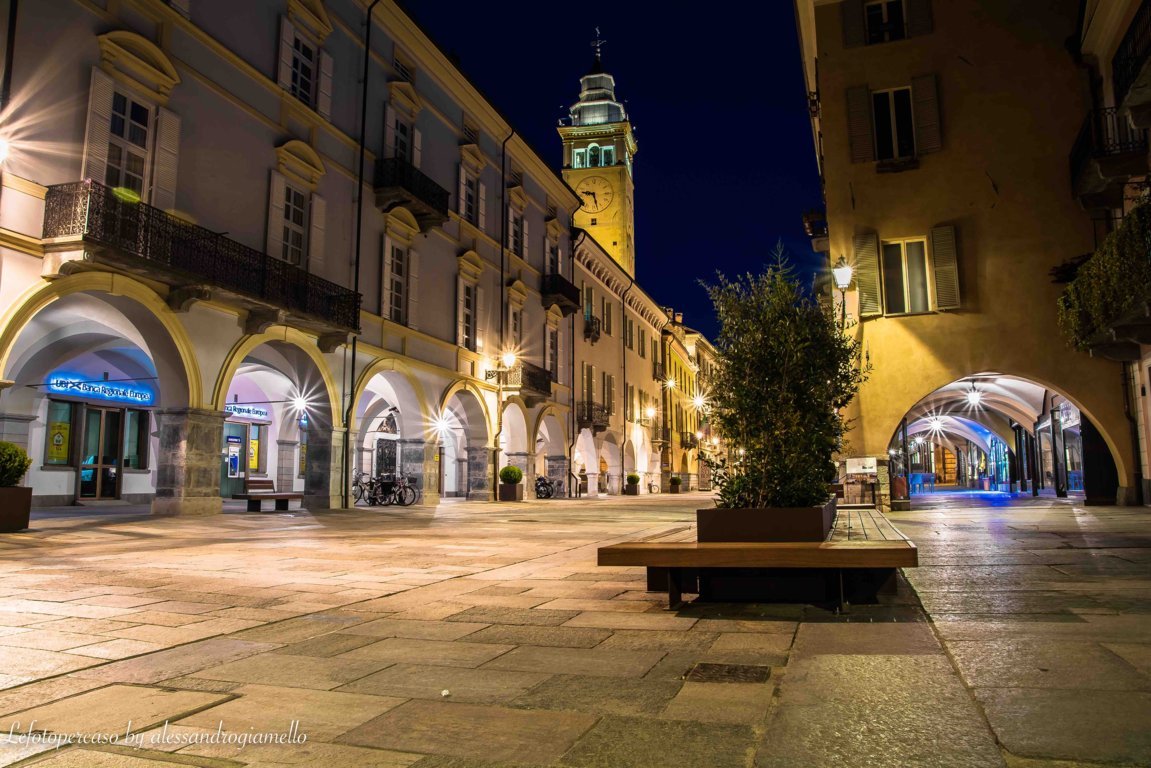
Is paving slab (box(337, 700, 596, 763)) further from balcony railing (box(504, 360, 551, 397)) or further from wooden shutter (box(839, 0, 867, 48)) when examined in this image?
balcony railing (box(504, 360, 551, 397))

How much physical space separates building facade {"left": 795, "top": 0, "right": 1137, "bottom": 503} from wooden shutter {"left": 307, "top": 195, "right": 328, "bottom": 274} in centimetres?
1173

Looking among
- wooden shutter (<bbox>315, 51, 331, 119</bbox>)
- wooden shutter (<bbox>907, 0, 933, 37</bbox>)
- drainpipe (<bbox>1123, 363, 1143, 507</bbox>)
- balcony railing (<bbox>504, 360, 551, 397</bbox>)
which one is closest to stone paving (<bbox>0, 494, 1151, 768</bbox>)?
drainpipe (<bbox>1123, 363, 1143, 507</bbox>)

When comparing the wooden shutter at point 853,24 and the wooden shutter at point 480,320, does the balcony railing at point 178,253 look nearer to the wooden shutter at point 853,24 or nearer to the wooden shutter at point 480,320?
the wooden shutter at point 480,320

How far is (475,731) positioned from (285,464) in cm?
2656

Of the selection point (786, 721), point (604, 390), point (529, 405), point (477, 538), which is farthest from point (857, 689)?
point (604, 390)

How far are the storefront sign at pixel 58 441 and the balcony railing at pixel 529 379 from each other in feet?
41.8

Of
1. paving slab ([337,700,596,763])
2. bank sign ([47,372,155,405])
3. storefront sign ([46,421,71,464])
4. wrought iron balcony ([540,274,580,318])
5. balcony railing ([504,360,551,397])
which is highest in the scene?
wrought iron balcony ([540,274,580,318])

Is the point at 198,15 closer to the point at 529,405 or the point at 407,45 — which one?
the point at 407,45

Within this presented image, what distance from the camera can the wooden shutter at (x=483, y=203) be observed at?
27.2 meters

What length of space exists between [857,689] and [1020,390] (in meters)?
23.1

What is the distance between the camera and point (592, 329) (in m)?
37.7

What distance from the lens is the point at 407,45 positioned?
75.0 ft

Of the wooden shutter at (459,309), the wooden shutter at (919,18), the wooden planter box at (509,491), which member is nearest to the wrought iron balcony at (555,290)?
the wooden shutter at (459,309)

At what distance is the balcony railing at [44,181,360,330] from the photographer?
42.3 feet
